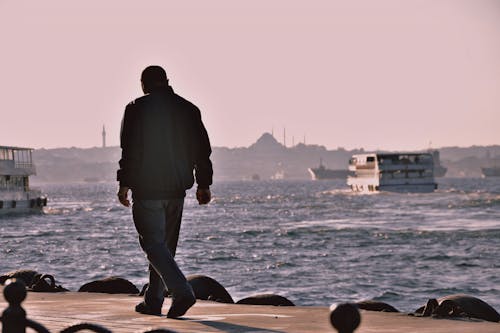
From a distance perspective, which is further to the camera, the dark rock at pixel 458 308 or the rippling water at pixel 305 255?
the rippling water at pixel 305 255

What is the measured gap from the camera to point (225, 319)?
28.0 ft

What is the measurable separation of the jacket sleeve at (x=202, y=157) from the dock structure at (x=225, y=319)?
43.4 inches

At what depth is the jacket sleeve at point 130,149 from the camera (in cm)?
811

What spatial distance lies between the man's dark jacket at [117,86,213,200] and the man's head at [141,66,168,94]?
0.20 ft

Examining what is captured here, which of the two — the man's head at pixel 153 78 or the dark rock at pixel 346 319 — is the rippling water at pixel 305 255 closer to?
the man's head at pixel 153 78

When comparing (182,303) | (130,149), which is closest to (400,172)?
(182,303)

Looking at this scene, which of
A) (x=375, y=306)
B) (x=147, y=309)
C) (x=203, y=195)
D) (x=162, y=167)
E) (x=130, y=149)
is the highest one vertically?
(x=130, y=149)

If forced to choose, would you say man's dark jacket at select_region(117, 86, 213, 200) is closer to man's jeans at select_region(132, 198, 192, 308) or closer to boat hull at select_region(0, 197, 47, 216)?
man's jeans at select_region(132, 198, 192, 308)

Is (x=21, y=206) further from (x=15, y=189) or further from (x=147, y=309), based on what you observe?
(x=147, y=309)

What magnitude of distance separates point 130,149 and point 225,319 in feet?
5.20

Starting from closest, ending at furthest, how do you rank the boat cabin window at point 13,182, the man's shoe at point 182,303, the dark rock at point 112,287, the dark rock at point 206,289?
the man's shoe at point 182,303
the dark rock at point 206,289
the dark rock at point 112,287
the boat cabin window at point 13,182

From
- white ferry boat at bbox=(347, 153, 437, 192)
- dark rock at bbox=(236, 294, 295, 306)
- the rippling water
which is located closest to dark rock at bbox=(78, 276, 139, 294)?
dark rock at bbox=(236, 294, 295, 306)

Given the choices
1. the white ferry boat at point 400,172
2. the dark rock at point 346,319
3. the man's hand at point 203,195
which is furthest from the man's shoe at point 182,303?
the white ferry boat at point 400,172

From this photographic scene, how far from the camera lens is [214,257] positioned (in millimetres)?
41750
